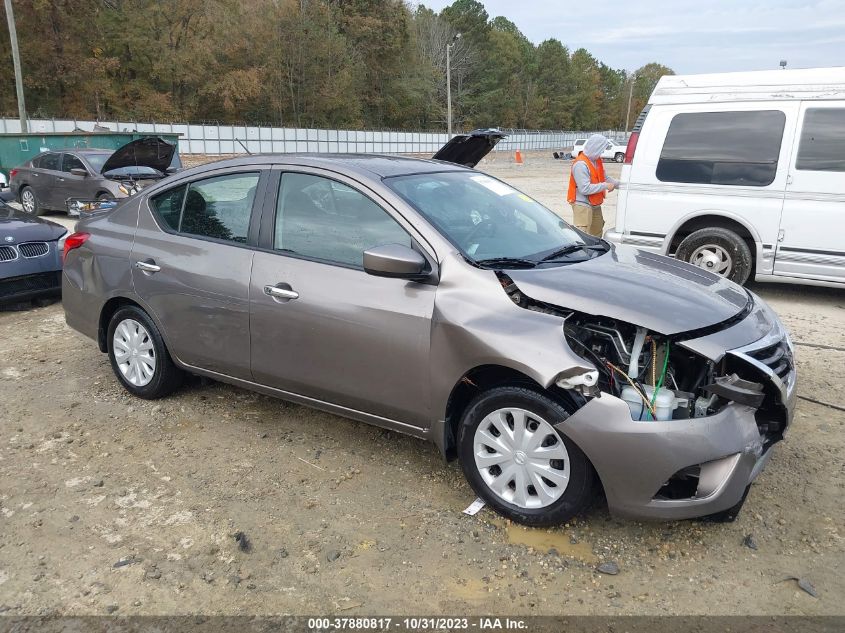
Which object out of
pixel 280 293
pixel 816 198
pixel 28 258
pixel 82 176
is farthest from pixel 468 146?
pixel 82 176

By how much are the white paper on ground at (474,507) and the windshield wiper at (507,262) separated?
3.92 feet

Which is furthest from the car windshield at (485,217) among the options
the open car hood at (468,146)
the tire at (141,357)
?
the tire at (141,357)

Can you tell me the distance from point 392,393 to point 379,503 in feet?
1.84

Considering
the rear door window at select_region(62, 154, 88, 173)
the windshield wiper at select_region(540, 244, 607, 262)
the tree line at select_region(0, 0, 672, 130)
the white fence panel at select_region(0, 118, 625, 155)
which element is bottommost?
the windshield wiper at select_region(540, 244, 607, 262)

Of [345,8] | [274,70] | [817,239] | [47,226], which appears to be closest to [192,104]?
[274,70]

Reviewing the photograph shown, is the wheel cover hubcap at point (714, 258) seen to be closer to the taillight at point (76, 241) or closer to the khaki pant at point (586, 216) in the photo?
the khaki pant at point (586, 216)

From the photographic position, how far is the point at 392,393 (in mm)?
3336

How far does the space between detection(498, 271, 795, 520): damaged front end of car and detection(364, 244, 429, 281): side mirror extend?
0.43 meters

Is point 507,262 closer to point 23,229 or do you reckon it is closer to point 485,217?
point 485,217

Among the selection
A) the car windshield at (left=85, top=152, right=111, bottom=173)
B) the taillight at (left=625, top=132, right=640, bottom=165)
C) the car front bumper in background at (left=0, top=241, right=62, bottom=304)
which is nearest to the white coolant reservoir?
the taillight at (left=625, top=132, right=640, bottom=165)

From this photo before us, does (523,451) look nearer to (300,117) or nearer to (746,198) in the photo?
(746,198)

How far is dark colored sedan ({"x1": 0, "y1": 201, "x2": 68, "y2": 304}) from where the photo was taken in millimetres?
6730

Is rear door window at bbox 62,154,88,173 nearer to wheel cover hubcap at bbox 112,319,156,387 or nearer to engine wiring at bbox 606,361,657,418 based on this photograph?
wheel cover hubcap at bbox 112,319,156,387

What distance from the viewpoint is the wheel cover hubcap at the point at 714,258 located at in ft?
23.4
